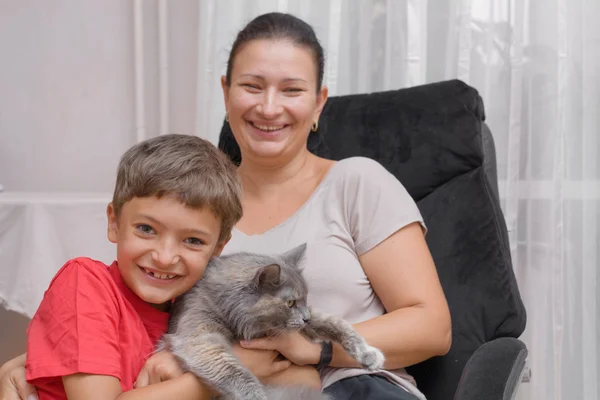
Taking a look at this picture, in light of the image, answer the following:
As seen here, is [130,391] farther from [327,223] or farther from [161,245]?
[327,223]

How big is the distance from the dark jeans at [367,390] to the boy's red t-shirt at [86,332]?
43 cm

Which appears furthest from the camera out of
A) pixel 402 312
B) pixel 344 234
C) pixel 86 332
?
pixel 344 234

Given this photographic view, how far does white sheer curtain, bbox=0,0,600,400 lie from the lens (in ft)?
7.94

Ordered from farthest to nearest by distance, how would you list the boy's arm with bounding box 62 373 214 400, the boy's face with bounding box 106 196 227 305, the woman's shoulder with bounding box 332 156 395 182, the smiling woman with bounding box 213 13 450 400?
the woman's shoulder with bounding box 332 156 395 182, the smiling woman with bounding box 213 13 450 400, the boy's face with bounding box 106 196 227 305, the boy's arm with bounding box 62 373 214 400

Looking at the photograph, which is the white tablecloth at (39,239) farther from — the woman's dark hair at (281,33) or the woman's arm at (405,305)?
the woman's arm at (405,305)

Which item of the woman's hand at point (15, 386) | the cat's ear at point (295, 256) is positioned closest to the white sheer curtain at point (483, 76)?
the woman's hand at point (15, 386)

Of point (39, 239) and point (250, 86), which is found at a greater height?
point (250, 86)

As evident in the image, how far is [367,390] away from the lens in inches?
58.5

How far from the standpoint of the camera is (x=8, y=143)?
3.07 metres

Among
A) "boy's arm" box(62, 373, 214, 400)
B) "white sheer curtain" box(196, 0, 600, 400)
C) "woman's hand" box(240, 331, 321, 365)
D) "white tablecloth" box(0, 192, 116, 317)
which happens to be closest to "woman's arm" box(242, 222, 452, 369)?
"woman's hand" box(240, 331, 321, 365)

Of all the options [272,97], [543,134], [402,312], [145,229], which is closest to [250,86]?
[272,97]

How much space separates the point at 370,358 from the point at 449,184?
27.7 inches

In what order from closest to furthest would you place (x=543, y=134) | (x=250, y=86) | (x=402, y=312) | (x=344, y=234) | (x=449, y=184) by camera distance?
(x=402, y=312) → (x=344, y=234) → (x=250, y=86) → (x=449, y=184) → (x=543, y=134)

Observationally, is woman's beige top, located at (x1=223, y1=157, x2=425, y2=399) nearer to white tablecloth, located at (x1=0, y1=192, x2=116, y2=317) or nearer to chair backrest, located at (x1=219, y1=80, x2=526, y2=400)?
chair backrest, located at (x1=219, y1=80, x2=526, y2=400)
